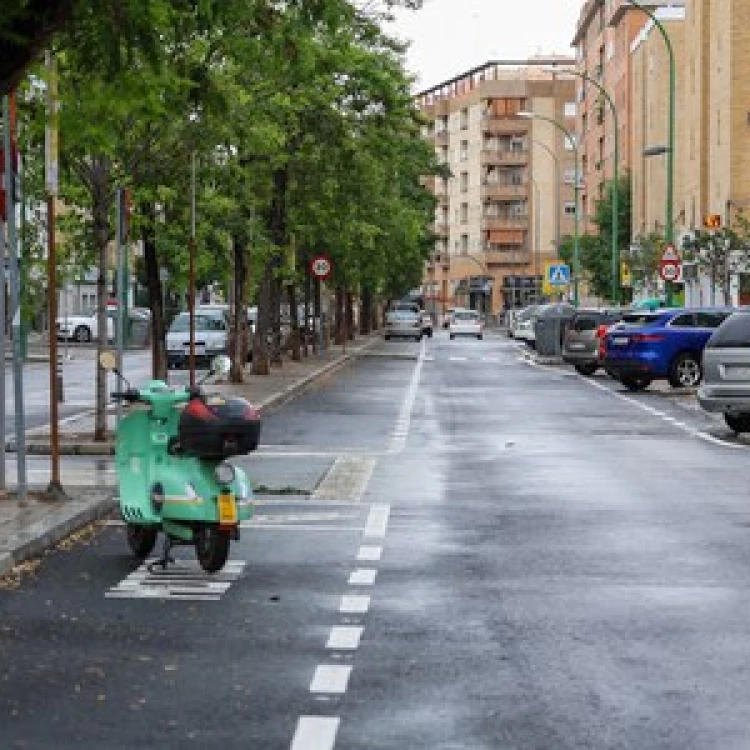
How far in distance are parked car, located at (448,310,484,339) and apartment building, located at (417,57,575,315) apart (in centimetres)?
5882

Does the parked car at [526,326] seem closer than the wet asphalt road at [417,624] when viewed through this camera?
No

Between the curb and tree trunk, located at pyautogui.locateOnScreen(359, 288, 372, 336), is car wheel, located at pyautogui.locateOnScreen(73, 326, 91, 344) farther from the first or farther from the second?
the curb

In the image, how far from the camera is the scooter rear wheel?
42.8 feet

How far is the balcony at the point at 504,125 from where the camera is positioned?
580 ft

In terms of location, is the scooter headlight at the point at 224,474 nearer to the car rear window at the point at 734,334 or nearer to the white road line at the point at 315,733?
the white road line at the point at 315,733

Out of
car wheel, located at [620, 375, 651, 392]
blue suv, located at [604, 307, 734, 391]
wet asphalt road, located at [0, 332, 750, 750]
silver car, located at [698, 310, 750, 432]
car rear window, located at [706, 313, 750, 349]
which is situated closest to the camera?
wet asphalt road, located at [0, 332, 750, 750]

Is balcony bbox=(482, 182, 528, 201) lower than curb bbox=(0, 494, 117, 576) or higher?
higher

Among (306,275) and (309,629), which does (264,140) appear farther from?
(306,275)

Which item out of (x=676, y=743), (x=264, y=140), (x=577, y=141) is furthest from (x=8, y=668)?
(x=577, y=141)

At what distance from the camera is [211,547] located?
12250mm

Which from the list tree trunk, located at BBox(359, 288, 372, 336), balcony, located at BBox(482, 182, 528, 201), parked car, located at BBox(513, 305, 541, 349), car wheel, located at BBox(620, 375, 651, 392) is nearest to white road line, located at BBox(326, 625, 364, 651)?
car wheel, located at BBox(620, 375, 651, 392)

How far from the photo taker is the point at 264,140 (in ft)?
92.6

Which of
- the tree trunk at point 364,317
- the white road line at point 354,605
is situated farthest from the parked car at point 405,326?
the white road line at point 354,605

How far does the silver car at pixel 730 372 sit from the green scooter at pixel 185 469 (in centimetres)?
1483
